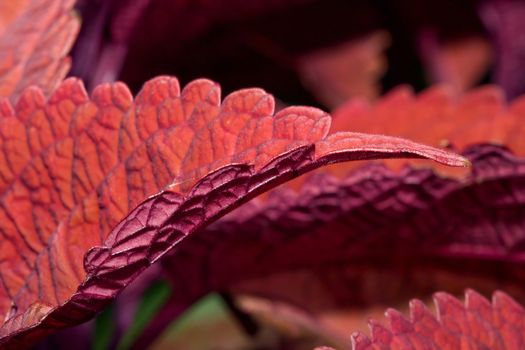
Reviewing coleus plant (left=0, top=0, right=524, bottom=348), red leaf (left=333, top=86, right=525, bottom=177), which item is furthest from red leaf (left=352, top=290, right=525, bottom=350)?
red leaf (left=333, top=86, right=525, bottom=177)

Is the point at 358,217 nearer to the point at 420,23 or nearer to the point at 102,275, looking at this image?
the point at 102,275

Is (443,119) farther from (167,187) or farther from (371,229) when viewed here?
(167,187)

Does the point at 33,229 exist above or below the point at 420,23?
below

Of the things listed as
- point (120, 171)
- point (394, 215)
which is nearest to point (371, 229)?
point (394, 215)

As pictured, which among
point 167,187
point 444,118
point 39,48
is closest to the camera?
point 167,187

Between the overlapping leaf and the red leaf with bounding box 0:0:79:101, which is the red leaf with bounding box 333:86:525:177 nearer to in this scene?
the overlapping leaf

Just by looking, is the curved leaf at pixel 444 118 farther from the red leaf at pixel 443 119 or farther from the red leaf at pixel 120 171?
the red leaf at pixel 120 171

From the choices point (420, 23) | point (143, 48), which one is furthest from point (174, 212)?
point (420, 23)
